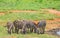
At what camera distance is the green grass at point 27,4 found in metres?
20.8

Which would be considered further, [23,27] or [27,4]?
[27,4]

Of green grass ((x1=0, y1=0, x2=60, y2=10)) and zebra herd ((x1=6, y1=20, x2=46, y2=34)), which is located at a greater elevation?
green grass ((x1=0, y1=0, x2=60, y2=10))

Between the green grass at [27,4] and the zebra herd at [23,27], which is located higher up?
the green grass at [27,4]

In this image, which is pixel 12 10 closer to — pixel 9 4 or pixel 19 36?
pixel 9 4

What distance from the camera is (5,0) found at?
23641 mm

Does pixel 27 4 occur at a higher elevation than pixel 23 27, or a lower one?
higher

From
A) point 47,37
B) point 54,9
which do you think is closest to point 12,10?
point 54,9

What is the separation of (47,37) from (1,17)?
23.2 feet

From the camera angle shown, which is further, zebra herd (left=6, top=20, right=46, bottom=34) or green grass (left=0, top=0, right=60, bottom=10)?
green grass (left=0, top=0, right=60, bottom=10)

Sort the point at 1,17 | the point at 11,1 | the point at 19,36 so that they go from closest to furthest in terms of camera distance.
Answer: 1. the point at 19,36
2. the point at 1,17
3. the point at 11,1

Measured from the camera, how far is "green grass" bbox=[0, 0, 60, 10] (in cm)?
2081

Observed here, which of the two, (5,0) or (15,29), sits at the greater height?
(5,0)

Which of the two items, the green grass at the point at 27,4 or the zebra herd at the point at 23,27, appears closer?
the zebra herd at the point at 23,27

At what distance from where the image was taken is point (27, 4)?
22.6 m
